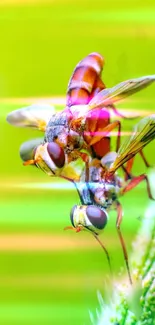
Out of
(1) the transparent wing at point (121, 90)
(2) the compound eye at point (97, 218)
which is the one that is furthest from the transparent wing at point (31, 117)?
(2) the compound eye at point (97, 218)

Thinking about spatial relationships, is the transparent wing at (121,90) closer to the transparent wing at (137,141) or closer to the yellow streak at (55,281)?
the transparent wing at (137,141)

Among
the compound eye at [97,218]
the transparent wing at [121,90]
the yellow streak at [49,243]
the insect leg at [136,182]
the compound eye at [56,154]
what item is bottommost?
the yellow streak at [49,243]

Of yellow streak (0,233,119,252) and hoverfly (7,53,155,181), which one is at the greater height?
hoverfly (7,53,155,181)

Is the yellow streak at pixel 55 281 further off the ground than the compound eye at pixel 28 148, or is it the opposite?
the compound eye at pixel 28 148

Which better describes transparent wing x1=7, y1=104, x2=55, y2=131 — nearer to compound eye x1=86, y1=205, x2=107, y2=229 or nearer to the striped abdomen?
the striped abdomen

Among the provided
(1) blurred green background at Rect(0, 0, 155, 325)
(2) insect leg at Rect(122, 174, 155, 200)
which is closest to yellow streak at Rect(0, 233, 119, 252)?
(1) blurred green background at Rect(0, 0, 155, 325)

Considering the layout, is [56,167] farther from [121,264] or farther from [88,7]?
[88,7]
